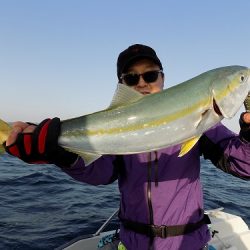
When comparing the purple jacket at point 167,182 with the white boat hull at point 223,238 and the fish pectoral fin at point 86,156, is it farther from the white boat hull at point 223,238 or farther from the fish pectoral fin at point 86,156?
the white boat hull at point 223,238

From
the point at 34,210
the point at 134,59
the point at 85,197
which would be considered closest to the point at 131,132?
the point at 134,59

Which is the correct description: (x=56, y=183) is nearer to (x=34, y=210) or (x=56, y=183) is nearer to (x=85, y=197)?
(x=85, y=197)

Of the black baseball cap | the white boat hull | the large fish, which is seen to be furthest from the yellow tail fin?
the white boat hull

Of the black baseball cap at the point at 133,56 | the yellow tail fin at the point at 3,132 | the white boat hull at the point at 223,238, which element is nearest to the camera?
the yellow tail fin at the point at 3,132

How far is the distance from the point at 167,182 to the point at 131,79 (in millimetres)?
1523

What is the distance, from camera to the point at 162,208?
4.33m

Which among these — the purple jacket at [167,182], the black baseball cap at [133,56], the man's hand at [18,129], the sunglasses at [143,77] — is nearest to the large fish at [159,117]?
the man's hand at [18,129]

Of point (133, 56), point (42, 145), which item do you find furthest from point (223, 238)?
point (42, 145)

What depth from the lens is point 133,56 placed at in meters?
5.01

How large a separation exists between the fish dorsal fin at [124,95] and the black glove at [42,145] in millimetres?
647

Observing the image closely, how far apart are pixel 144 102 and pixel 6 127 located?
1.51m

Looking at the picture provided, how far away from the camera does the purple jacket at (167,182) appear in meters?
4.25

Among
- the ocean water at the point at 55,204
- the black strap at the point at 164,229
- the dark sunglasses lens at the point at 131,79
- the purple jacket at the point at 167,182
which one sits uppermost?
the dark sunglasses lens at the point at 131,79

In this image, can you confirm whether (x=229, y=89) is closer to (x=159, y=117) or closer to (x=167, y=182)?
(x=159, y=117)
